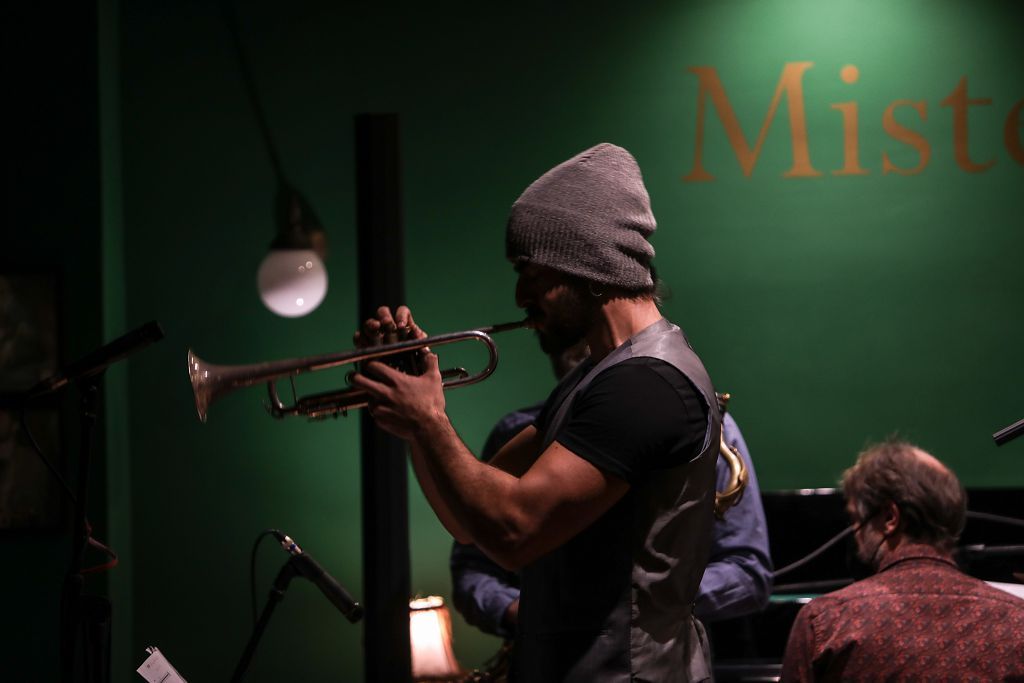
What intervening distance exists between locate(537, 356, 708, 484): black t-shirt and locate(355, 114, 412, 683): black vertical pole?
0.71 m

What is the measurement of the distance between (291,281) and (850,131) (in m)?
2.05

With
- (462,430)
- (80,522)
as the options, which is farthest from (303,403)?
(462,430)

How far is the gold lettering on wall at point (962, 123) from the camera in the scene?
4.09 metres

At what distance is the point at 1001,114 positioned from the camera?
13.4ft

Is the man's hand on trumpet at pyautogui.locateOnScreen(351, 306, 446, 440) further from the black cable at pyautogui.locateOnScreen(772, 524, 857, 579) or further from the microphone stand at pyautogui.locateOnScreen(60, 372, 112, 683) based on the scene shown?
the black cable at pyautogui.locateOnScreen(772, 524, 857, 579)

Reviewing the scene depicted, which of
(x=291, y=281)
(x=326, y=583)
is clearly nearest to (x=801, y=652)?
(x=326, y=583)

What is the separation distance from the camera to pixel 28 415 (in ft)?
12.7

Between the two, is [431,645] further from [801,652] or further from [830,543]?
[801,652]

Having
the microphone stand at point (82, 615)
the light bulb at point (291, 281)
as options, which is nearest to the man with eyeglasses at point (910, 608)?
the microphone stand at point (82, 615)

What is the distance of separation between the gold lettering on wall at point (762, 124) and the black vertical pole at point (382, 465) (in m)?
1.81

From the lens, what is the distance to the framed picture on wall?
151 inches

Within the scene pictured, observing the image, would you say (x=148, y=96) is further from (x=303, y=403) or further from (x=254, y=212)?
(x=303, y=403)

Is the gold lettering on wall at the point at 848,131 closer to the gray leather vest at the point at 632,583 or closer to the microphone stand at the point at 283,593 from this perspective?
the microphone stand at the point at 283,593

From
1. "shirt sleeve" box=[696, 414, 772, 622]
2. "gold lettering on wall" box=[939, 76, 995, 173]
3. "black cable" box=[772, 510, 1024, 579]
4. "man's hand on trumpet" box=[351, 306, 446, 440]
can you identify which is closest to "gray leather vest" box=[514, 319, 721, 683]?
"man's hand on trumpet" box=[351, 306, 446, 440]
